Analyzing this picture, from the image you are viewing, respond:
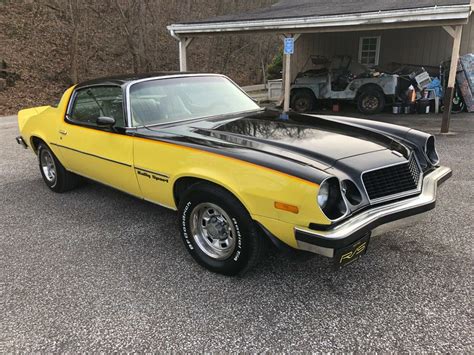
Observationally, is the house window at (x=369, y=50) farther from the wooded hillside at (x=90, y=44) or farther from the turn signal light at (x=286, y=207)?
the turn signal light at (x=286, y=207)

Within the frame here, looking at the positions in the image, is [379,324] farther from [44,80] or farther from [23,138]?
[44,80]

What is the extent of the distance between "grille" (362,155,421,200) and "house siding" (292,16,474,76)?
1226cm

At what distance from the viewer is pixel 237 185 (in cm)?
267

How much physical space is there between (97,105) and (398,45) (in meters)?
13.3

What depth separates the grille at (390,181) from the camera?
8.90ft

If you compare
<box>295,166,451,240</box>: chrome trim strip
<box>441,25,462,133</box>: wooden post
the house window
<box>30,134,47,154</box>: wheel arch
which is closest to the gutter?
<box>441,25,462,133</box>: wooden post

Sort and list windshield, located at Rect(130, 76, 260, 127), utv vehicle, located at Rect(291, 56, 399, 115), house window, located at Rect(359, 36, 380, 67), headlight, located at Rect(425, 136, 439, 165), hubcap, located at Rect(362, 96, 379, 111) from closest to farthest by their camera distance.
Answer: headlight, located at Rect(425, 136, 439, 165) → windshield, located at Rect(130, 76, 260, 127) → utv vehicle, located at Rect(291, 56, 399, 115) → hubcap, located at Rect(362, 96, 379, 111) → house window, located at Rect(359, 36, 380, 67)

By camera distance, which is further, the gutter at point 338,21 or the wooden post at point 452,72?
the wooden post at point 452,72

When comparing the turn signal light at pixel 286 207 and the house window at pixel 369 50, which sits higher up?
the house window at pixel 369 50

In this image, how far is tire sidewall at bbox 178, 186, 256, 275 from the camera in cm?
272

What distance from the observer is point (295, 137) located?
3.11 meters

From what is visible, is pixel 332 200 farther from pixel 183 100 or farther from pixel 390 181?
pixel 183 100

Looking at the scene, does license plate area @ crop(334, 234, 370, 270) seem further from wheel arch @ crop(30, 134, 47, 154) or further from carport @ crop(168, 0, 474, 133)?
carport @ crop(168, 0, 474, 133)

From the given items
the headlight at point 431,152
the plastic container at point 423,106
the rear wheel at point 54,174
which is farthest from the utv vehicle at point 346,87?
the rear wheel at point 54,174
